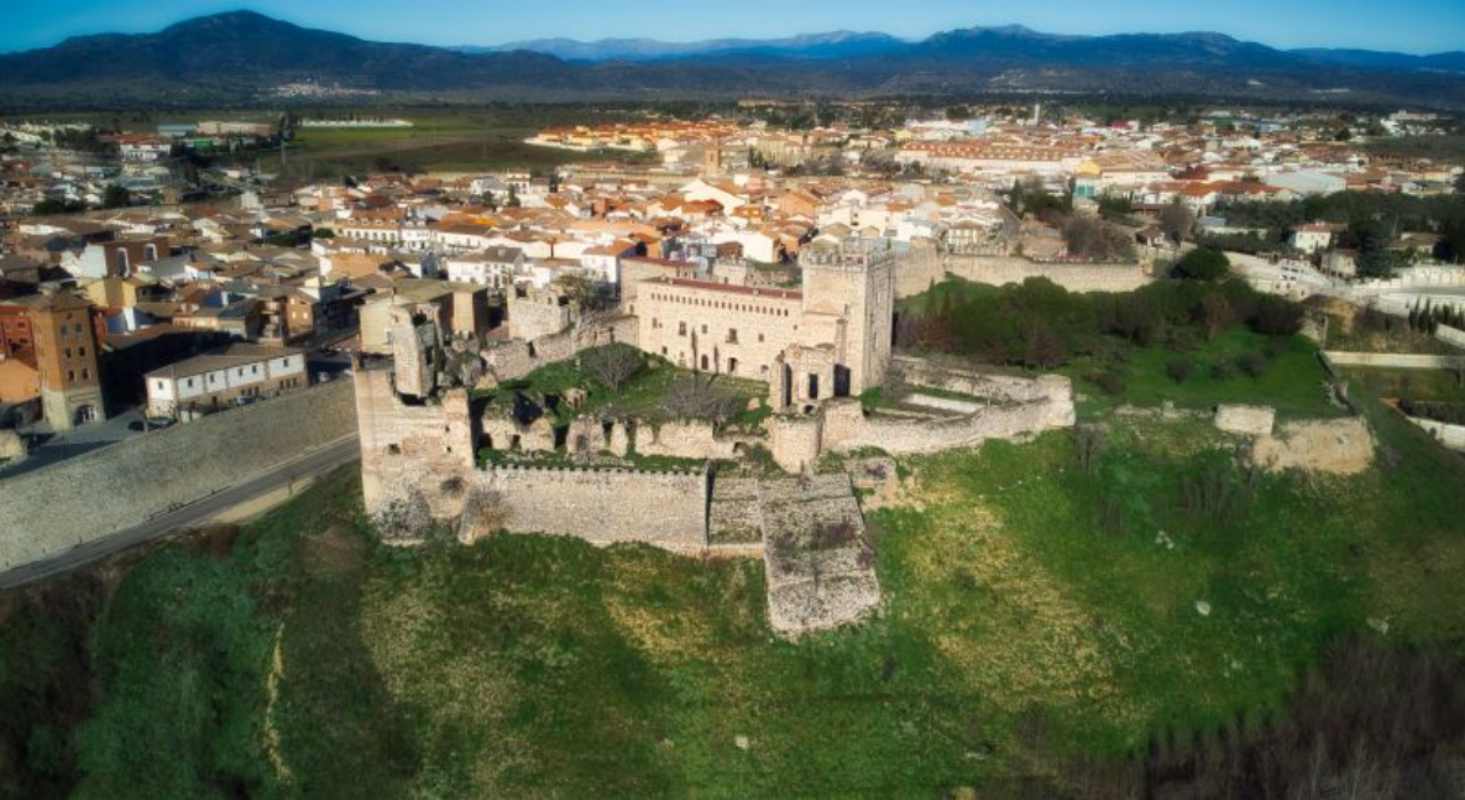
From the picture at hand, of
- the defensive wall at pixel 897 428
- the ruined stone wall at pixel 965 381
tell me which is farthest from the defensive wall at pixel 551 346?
the defensive wall at pixel 897 428

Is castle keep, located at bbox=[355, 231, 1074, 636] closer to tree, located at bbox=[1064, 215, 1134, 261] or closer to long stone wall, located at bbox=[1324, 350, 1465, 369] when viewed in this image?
long stone wall, located at bbox=[1324, 350, 1465, 369]

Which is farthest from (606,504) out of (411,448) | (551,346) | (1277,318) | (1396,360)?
(1396,360)

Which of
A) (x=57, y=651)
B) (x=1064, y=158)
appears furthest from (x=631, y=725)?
(x=1064, y=158)

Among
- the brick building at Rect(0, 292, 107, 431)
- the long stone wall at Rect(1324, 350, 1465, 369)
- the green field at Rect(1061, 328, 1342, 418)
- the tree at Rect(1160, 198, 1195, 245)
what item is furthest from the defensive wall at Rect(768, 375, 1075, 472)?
the tree at Rect(1160, 198, 1195, 245)

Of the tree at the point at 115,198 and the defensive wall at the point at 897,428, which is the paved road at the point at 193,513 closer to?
the defensive wall at the point at 897,428

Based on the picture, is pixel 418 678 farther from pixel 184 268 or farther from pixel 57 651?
pixel 184 268
